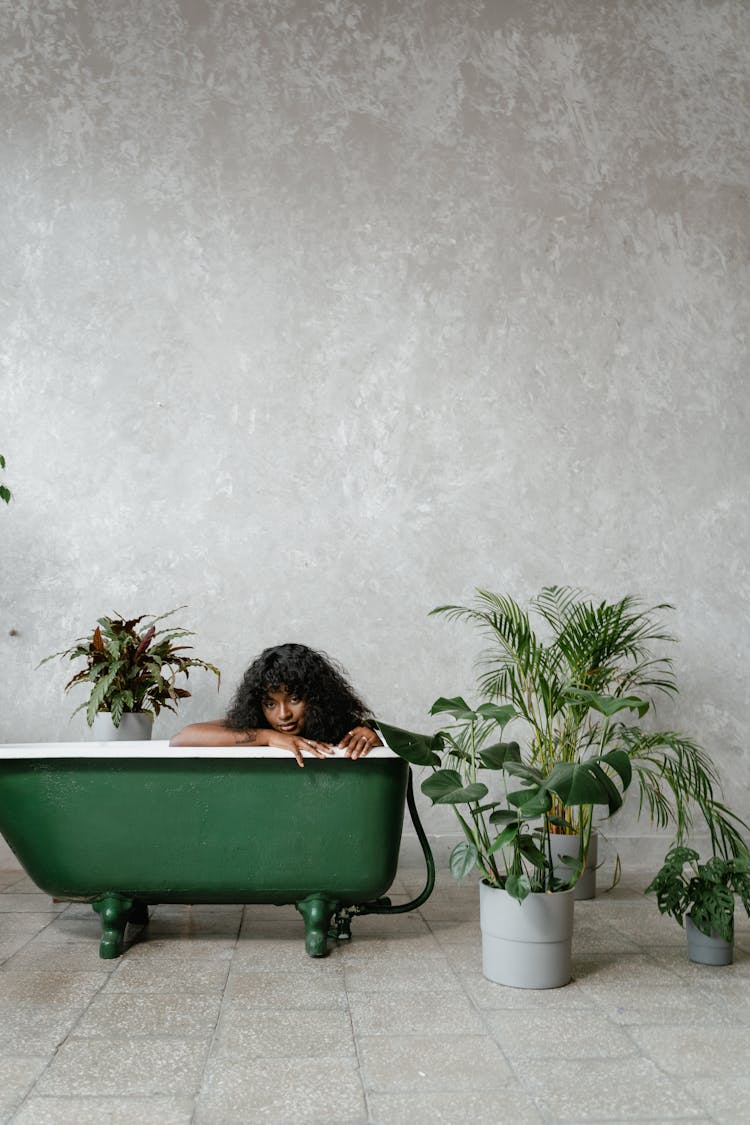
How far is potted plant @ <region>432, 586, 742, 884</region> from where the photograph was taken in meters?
3.93

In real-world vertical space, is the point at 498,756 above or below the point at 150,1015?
above

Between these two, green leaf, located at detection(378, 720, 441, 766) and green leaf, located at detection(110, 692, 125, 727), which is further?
green leaf, located at detection(110, 692, 125, 727)

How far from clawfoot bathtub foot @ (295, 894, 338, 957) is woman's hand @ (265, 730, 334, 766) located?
0.43 meters

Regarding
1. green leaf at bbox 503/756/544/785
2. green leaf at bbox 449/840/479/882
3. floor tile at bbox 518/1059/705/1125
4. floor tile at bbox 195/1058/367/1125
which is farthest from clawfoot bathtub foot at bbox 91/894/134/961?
floor tile at bbox 518/1059/705/1125

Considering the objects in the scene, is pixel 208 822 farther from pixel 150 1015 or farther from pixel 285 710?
pixel 150 1015

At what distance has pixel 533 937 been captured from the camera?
2.65 m

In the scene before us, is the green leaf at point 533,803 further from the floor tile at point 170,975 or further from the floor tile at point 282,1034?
the floor tile at point 170,975

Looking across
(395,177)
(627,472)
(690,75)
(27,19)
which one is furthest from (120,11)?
(627,472)

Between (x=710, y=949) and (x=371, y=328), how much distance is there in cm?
298

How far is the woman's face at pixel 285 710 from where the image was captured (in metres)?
3.41

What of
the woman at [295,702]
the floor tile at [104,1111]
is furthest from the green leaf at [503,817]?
the floor tile at [104,1111]

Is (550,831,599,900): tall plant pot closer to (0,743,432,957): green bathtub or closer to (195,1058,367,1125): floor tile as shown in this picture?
(0,743,432,957): green bathtub

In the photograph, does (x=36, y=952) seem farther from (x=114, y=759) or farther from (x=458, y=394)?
(x=458, y=394)

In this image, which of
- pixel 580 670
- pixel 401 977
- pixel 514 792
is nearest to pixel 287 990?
pixel 401 977
